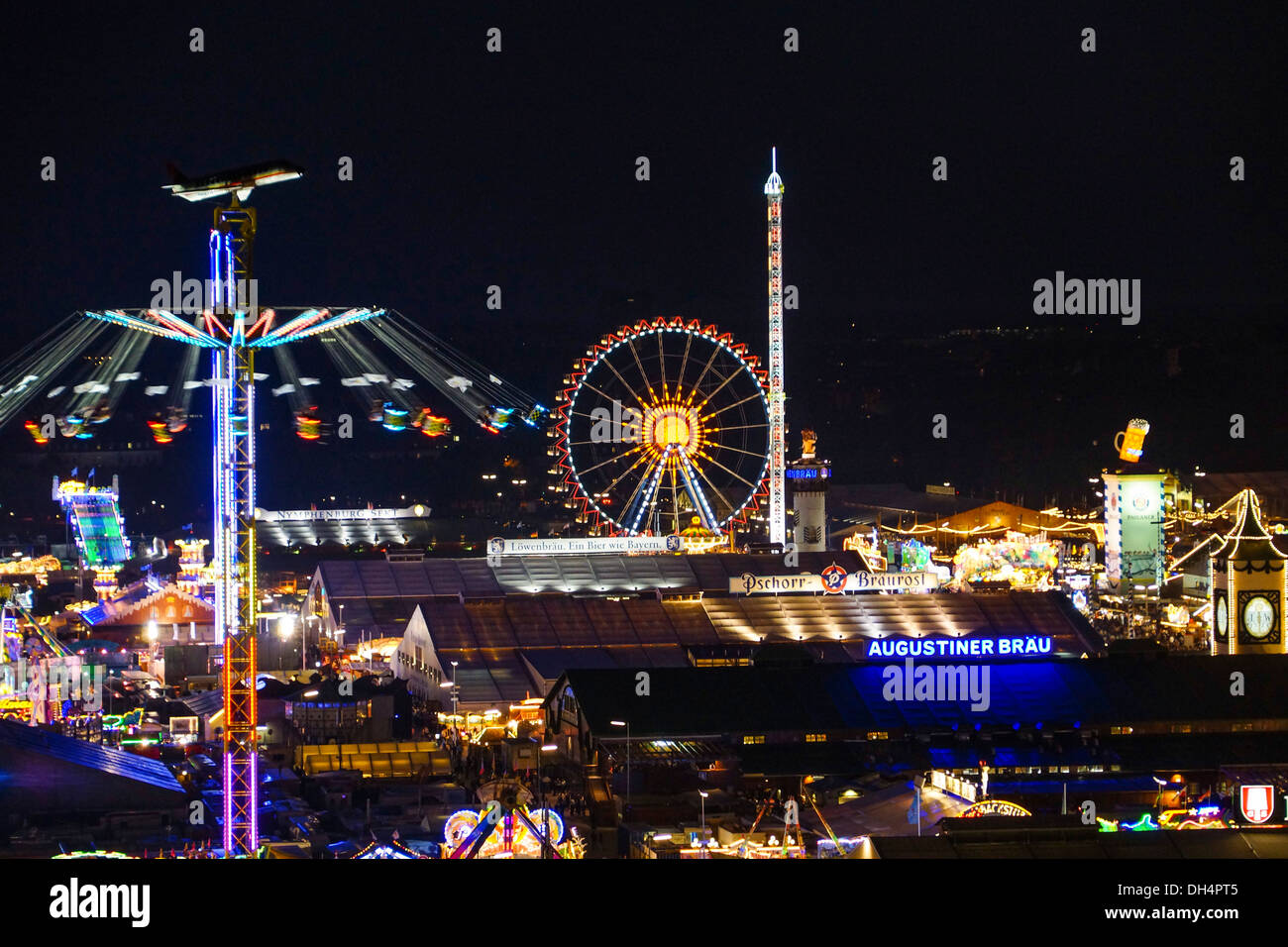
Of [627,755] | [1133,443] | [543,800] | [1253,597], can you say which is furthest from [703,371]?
[543,800]

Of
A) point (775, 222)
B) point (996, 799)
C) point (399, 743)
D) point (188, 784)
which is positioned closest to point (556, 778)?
point (399, 743)

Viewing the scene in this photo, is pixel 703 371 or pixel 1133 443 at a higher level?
pixel 703 371

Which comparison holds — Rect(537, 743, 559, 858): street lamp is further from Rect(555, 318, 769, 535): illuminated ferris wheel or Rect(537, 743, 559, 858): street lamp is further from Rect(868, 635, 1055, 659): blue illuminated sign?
Rect(555, 318, 769, 535): illuminated ferris wheel

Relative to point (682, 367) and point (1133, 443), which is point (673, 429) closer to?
point (682, 367)

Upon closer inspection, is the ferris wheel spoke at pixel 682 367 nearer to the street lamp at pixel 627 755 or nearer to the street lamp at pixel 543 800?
the street lamp at pixel 543 800

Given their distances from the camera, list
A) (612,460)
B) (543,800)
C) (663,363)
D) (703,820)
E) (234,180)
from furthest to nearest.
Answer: (612,460) → (663,363) → (543,800) → (703,820) → (234,180)
